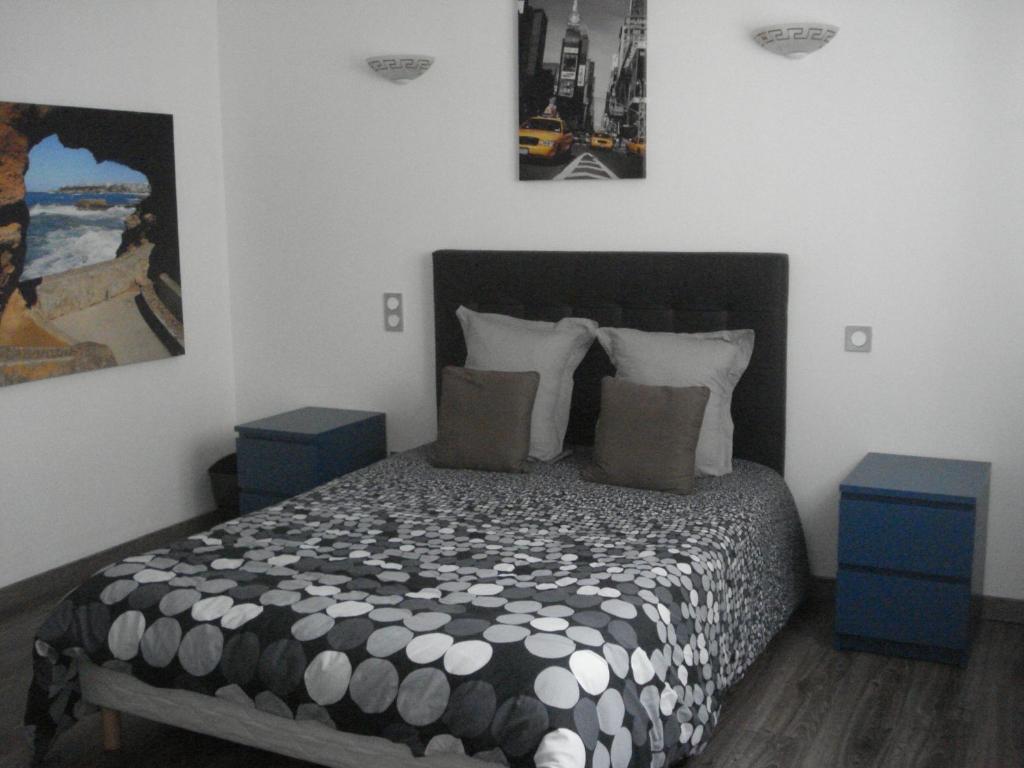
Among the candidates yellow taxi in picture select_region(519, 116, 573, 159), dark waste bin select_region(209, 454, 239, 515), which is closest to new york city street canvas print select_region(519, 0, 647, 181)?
yellow taxi in picture select_region(519, 116, 573, 159)

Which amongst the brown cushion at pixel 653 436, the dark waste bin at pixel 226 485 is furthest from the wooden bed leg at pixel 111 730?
the dark waste bin at pixel 226 485

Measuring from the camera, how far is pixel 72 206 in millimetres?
4059

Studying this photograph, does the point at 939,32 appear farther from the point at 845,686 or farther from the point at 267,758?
the point at 267,758

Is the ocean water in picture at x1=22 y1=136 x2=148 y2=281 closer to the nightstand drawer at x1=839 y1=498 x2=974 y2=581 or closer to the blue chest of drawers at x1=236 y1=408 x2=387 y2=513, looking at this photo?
the blue chest of drawers at x1=236 y1=408 x2=387 y2=513

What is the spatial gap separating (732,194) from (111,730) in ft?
8.72

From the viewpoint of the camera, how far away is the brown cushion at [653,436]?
11.7ft

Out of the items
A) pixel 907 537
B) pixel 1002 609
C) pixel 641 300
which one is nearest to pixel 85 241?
pixel 641 300

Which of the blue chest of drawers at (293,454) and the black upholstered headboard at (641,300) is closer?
the black upholstered headboard at (641,300)

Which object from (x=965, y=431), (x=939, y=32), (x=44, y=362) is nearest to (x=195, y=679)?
(x=44, y=362)

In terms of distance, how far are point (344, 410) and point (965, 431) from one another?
248 centimetres

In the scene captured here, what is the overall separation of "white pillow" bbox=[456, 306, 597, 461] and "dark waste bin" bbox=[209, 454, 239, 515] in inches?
49.5

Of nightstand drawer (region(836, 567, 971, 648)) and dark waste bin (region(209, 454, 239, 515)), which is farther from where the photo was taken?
dark waste bin (region(209, 454, 239, 515))

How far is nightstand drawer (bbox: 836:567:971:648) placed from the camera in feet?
11.0

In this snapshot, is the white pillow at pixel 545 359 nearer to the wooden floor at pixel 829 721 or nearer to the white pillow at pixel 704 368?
the white pillow at pixel 704 368
